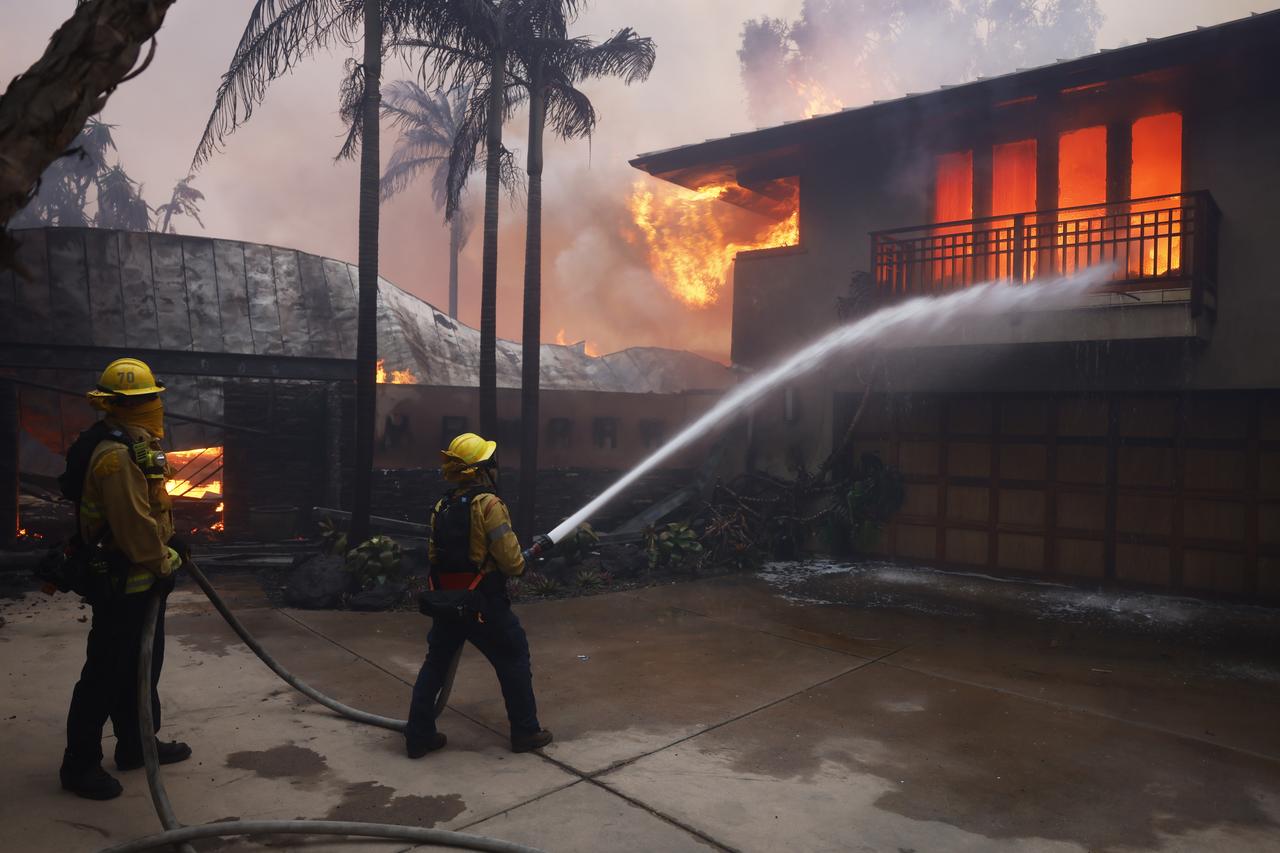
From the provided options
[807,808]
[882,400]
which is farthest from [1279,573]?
[807,808]

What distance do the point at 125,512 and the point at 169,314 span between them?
9268 mm

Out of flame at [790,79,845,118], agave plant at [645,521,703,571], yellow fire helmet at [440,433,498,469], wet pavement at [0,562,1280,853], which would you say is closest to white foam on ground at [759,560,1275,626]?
wet pavement at [0,562,1280,853]

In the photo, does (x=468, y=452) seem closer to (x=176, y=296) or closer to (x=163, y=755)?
(x=163, y=755)

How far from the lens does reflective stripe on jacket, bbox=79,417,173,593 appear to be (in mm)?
3859

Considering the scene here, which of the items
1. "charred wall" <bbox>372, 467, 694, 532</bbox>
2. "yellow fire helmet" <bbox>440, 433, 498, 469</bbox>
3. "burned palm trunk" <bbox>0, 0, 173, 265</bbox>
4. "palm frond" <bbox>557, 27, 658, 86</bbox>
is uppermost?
"palm frond" <bbox>557, 27, 658, 86</bbox>

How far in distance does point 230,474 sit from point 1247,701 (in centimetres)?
1160

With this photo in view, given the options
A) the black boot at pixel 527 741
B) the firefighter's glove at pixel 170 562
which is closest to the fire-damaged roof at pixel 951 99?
the black boot at pixel 527 741

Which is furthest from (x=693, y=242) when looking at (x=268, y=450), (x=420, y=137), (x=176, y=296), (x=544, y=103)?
(x=268, y=450)

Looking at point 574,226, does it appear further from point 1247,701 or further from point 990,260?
point 1247,701

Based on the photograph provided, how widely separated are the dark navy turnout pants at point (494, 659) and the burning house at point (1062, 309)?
274 inches

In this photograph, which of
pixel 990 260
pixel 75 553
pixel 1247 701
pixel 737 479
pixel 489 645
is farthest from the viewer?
pixel 737 479

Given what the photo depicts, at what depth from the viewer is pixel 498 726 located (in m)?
4.96

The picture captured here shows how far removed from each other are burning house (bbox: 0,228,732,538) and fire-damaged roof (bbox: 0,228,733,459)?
0.02 metres

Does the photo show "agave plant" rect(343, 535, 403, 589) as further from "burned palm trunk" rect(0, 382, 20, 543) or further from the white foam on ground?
"burned palm trunk" rect(0, 382, 20, 543)
